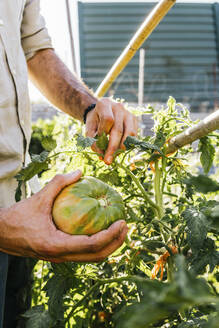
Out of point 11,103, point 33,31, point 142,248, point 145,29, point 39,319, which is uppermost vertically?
point 33,31

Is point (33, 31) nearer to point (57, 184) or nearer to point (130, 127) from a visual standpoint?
point (130, 127)

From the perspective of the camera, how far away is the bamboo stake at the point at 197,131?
84 cm

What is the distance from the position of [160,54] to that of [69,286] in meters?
8.39

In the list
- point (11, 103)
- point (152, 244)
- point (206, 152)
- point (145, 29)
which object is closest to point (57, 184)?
point (152, 244)

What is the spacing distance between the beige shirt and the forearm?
22 cm

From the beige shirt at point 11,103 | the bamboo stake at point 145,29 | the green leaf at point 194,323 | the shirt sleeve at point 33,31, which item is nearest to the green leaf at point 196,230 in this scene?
the green leaf at point 194,323

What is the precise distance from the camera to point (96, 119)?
1.22 m

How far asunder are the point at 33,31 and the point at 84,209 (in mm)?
1304

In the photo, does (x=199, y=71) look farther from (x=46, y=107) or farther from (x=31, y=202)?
(x=31, y=202)

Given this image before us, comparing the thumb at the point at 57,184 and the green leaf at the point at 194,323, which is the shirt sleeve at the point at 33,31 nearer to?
the thumb at the point at 57,184

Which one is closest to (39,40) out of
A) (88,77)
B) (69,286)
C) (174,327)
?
(69,286)

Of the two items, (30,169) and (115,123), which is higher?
(115,123)

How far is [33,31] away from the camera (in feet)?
5.79

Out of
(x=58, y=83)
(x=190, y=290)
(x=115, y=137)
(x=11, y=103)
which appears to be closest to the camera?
(x=190, y=290)
